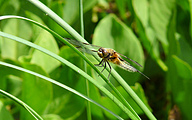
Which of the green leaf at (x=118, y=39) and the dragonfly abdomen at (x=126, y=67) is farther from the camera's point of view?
the green leaf at (x=118, y=39)

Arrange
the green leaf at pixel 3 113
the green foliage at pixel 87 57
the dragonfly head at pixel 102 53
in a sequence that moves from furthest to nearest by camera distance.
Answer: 1. the green foliage at pixel 87 57
2. the green leaf at pixel 3 113
3. the dragonfly head at pixel 102 53

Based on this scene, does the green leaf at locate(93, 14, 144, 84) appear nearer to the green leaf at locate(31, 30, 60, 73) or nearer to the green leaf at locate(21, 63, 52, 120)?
the green leaf at locate(31, 30, 60, 73)

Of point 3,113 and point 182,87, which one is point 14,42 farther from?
point 182,87

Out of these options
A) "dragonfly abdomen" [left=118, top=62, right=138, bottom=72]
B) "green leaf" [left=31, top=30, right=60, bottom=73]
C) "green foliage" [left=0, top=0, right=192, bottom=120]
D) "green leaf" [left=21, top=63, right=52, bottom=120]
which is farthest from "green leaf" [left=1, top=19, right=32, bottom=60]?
"dragonfly abdomen" [left=118, top=62, right=138, bottom=72]

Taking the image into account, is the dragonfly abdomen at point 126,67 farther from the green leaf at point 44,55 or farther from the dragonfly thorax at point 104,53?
the green leaf at point 44,55

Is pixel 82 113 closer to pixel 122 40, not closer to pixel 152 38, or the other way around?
pixel 122 40

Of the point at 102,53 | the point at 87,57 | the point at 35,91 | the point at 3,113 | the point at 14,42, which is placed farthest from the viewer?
the point at 14,42

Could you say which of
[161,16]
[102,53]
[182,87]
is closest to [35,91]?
[102,53]

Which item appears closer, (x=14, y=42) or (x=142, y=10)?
(x=14, y=42)

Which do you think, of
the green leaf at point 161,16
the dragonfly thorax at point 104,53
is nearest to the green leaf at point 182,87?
the green leaf at point 161,16
